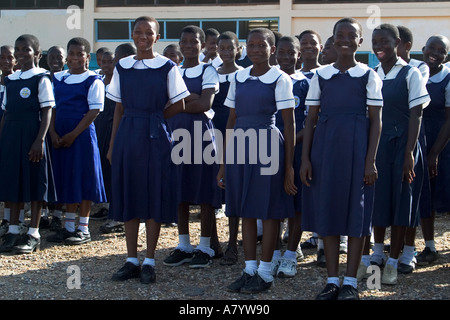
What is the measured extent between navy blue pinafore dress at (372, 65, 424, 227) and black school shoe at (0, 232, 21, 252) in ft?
10.6

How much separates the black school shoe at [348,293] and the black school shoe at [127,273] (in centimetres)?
155

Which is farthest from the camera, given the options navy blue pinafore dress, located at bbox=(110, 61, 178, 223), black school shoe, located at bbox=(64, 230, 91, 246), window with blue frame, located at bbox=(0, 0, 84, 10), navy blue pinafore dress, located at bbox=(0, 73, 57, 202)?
window with blue frame, located at bbox=(0, 0, 84, 10)

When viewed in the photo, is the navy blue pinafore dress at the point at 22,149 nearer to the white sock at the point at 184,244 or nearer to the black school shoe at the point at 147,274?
the white sock at the point at 184,244

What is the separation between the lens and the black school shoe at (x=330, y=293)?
4.04 m

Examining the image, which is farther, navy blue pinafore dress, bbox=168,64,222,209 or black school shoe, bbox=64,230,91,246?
black school shoe, bbox=64,230,91,246

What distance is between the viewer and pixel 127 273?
4602 millimetres

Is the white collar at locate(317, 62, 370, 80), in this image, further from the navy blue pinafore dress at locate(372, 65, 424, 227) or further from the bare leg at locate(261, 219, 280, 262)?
the bare leg at locate(261, 219, 280, 262)

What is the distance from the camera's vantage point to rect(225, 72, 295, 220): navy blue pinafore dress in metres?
4.29

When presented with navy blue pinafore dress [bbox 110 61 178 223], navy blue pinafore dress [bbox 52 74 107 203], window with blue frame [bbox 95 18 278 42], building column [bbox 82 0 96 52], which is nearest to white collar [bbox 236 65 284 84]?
navy blue pinafore dress [bbox 110 61 178 223]

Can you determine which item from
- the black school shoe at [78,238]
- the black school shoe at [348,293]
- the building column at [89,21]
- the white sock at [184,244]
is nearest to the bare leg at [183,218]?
the white sock at [184,244]

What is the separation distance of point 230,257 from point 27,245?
73.4 inches

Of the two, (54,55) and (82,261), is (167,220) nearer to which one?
(82,261)

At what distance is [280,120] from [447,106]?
5.06ft

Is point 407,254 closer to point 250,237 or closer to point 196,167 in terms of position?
point 250,237
